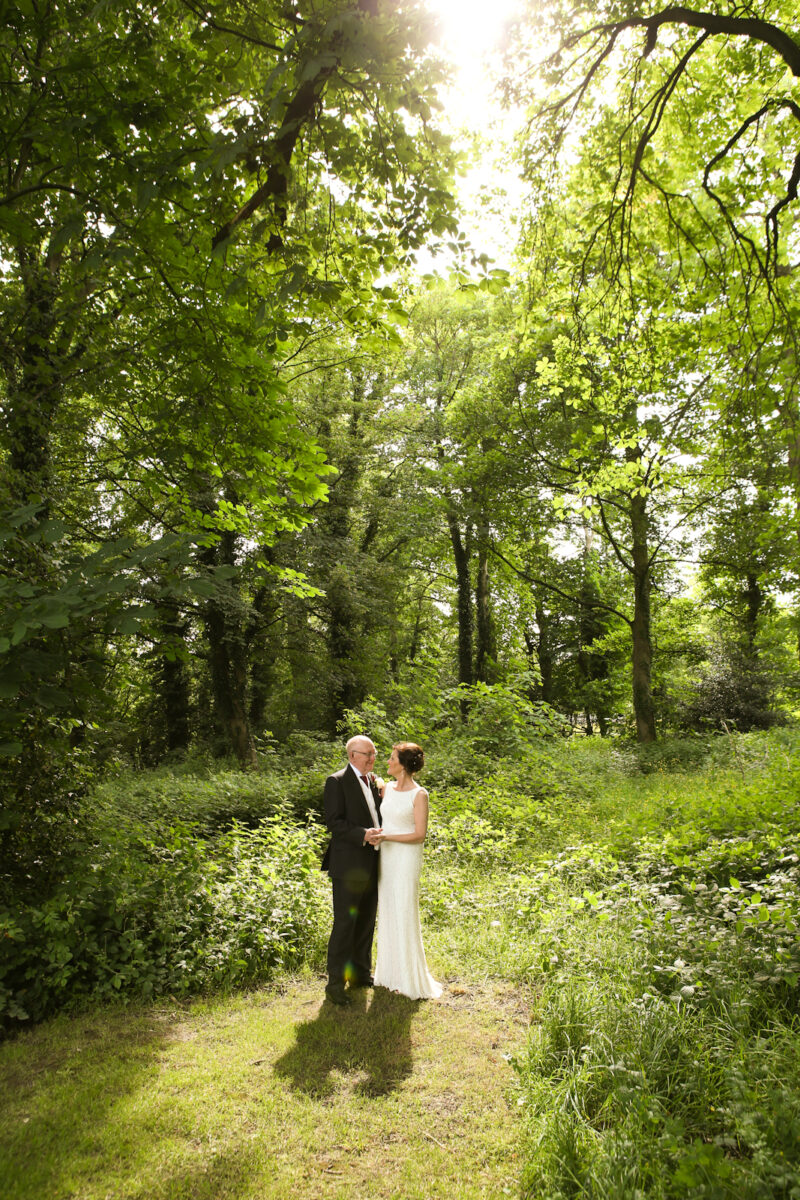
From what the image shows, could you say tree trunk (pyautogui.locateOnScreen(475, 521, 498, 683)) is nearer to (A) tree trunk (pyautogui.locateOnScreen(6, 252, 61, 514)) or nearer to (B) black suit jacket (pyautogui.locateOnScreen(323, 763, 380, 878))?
(A) tree trunk (pyautogui.locateOnScreen(6, 252, 61, 514))

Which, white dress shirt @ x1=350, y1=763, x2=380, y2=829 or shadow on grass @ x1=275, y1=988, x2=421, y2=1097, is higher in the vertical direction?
white dress shirt @ x1=350, y1=763, x2=380, y2=829

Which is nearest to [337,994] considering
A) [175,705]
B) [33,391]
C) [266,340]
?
[266,340]

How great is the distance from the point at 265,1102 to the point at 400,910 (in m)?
1.84

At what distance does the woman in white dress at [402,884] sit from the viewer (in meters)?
5.27

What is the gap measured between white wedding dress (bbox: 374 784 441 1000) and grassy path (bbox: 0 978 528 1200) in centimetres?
19

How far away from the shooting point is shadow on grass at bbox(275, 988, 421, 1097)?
3947mm

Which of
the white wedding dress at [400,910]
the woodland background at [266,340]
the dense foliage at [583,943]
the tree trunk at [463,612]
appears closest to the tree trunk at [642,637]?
the woodland background at [266,340]

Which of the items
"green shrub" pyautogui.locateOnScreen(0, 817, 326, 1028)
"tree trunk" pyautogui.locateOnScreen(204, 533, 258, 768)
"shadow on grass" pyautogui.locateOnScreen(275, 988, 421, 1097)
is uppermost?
"tree trunk" pyautogui.locateOnScreen(204, 533, 258, 768)

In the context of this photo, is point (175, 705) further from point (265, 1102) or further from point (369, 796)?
point (265, 1102)

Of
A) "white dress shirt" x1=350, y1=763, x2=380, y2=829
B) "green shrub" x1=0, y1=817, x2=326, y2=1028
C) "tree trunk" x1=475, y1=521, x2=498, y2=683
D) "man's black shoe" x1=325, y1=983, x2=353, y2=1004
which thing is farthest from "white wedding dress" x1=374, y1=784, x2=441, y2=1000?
"tree trunk" x1=475, y1=521, x2=498, y2=683

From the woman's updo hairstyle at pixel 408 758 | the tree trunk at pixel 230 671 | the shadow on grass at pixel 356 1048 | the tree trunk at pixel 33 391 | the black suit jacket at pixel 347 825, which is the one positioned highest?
the tree trunk at pixel 33 391

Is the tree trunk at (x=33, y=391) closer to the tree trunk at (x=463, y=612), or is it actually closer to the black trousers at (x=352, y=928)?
the black trousers at (x=352, y=928)

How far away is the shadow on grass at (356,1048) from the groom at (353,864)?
0.34 m

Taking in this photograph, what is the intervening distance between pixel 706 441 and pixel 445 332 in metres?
12.3
